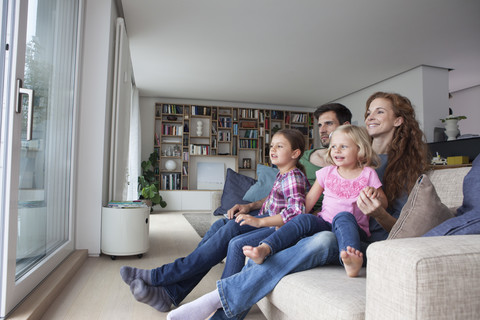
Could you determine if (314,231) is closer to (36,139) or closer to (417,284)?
(417,284)

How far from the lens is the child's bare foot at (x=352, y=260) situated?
1140mm

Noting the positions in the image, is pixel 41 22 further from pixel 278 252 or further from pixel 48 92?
pixel 278 252

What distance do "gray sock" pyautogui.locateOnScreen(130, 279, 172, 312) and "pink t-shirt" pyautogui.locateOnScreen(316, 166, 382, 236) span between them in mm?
872

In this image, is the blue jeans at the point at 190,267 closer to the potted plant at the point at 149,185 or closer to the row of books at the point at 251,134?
the potted plant at the point at 149,185

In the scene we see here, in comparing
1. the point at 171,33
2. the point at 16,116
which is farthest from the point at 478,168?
the point at 171,33

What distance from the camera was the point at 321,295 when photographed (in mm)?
1026

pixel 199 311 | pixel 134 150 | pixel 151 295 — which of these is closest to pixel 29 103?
pixel 151 295

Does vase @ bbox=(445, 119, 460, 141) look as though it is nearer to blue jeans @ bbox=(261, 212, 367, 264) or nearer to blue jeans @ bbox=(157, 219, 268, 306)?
blue jeans @ bbox=(261, 212, 367, 264)

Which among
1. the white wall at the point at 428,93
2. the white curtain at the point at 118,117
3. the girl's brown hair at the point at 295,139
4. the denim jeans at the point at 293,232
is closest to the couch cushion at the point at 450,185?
the denim jeans at the point at 293,232

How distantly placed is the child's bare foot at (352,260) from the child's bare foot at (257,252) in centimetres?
28

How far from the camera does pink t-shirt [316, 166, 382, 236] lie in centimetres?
152

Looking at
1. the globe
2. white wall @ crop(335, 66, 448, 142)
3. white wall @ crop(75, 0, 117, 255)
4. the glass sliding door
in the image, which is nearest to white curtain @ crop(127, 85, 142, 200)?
the globe

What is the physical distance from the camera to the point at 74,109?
2.77 m

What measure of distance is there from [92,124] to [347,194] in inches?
89.2
